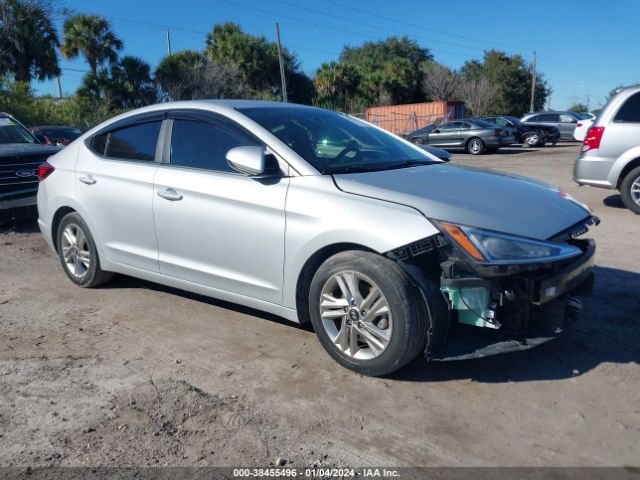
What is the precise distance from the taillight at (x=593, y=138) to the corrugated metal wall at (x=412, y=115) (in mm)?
27147

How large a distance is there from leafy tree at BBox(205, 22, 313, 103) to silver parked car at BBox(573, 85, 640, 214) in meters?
34.6

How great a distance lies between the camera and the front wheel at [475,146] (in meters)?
21.8

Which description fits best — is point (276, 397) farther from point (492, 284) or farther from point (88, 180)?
point (88, 180)

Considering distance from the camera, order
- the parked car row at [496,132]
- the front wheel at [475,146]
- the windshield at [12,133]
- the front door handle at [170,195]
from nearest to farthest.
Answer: the front door handle at [170,195] → the windshield at [12,133] → the parked car row at [496,132] → the front wheel at [475,146]

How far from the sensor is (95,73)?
112 ft

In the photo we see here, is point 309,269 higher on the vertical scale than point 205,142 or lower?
lower

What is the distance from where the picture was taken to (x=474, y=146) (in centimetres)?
2194

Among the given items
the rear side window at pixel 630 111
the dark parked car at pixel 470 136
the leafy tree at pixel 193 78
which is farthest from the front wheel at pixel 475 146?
the leafy tree at pixel 193 78

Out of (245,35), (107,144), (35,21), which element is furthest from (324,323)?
(245,35)

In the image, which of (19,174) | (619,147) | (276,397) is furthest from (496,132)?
(276,397)

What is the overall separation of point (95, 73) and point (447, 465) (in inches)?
1416

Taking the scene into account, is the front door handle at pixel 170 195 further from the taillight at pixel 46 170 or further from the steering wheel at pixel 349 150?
the taillight at pixel 46 170

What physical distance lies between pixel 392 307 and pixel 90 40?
35.4m

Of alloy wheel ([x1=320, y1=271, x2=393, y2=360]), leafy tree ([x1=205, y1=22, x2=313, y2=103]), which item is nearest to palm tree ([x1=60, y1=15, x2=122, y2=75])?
leafy tree ([x1=205, y1=22, x2=313, y2=103])
